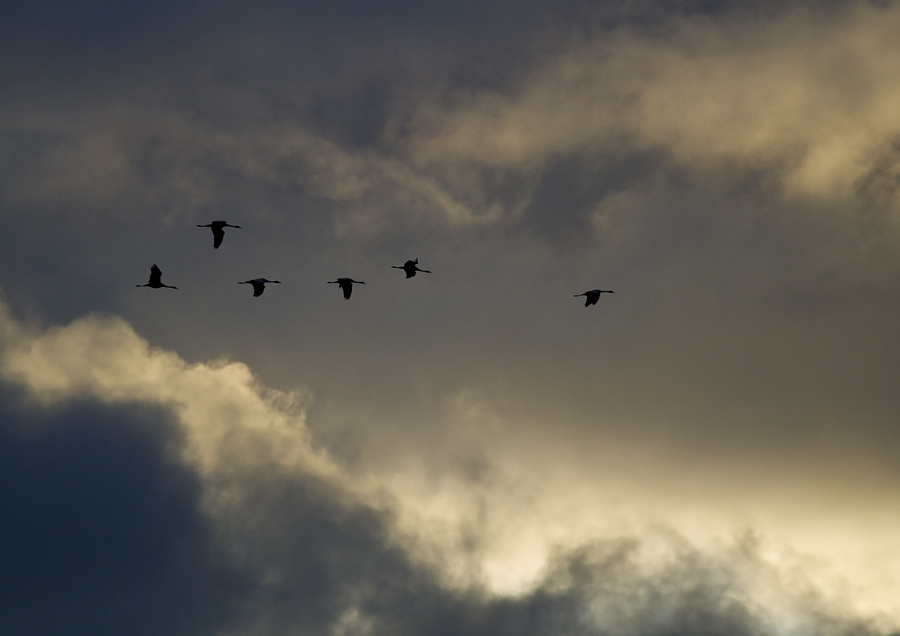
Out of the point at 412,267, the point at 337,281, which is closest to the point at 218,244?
the point at 337,281

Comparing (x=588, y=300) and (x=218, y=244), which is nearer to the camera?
(x=218, y=244)

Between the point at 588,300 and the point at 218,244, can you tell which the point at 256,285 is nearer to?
the point at 218,244

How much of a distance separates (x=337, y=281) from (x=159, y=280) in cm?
1639

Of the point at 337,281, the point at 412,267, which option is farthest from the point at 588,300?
the point at 337,281

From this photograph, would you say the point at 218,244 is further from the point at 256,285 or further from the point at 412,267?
the point at 412,267

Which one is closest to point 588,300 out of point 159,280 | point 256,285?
point 256,285

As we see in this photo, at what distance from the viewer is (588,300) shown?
248 feet

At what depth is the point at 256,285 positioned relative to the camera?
71688 millimetres

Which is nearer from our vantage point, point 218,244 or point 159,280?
point 218,244

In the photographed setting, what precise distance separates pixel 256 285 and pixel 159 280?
31.1 feet

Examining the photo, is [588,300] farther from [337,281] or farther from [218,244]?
[218,244]

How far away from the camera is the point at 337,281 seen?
7412 cm

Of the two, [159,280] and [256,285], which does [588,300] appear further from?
[159,280]

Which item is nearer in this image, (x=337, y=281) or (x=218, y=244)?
(x=218, y=244)
